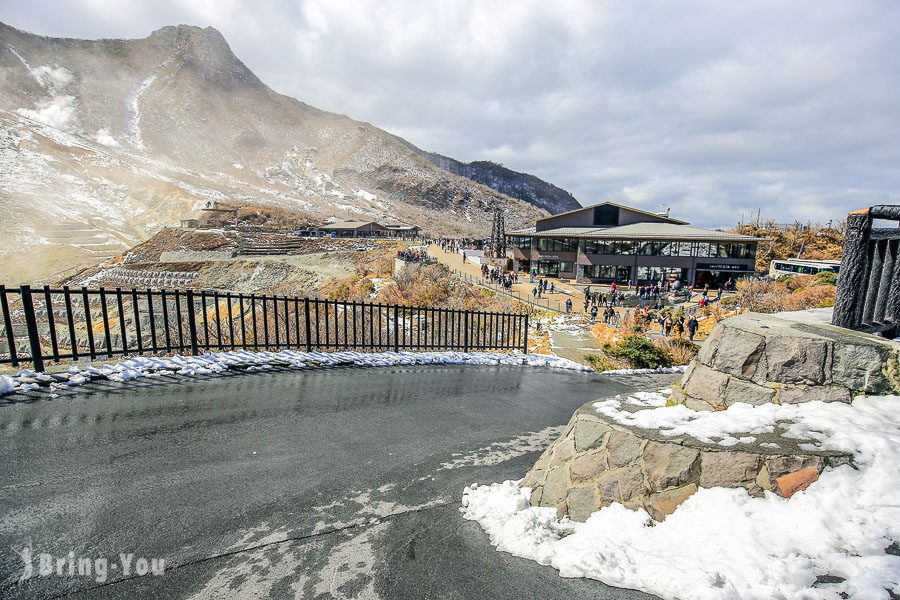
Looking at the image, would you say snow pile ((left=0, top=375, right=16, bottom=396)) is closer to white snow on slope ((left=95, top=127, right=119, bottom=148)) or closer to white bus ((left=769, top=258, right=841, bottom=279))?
white bus ((left=769, top=258, right=841, bottom=279))

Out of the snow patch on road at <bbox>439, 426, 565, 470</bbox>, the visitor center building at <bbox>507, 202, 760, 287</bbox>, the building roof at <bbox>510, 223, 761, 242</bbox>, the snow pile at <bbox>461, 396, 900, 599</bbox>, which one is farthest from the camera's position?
the visitor center building at <bbox>507, 202, 760, 287</bbox>

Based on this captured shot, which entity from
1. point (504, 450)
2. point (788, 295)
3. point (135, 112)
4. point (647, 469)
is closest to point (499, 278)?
point (788, 295)

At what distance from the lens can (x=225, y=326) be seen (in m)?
24.4

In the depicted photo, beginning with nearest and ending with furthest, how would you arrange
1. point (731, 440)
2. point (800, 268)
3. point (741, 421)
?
point (731, 440), point (741, 421), point (800, 268)

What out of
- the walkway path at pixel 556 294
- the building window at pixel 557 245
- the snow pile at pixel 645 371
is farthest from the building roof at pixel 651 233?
the snow pile at pixel 645 371

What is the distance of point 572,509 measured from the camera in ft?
11.5

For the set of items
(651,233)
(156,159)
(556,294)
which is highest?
(156,159)

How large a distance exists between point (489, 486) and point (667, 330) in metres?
19.9

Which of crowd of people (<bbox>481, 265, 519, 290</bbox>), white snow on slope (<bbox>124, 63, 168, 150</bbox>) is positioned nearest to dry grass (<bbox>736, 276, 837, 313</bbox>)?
crowd of people (<bbox>481, 265, 519, 290</bbox>)

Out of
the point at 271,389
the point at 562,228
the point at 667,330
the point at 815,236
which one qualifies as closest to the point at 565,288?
the point at 562,228

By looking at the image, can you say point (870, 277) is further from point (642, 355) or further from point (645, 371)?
point (642, 355)

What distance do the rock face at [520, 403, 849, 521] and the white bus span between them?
1507 inches

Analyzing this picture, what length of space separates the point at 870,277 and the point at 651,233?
41189mm

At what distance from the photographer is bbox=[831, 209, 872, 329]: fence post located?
418 cm
